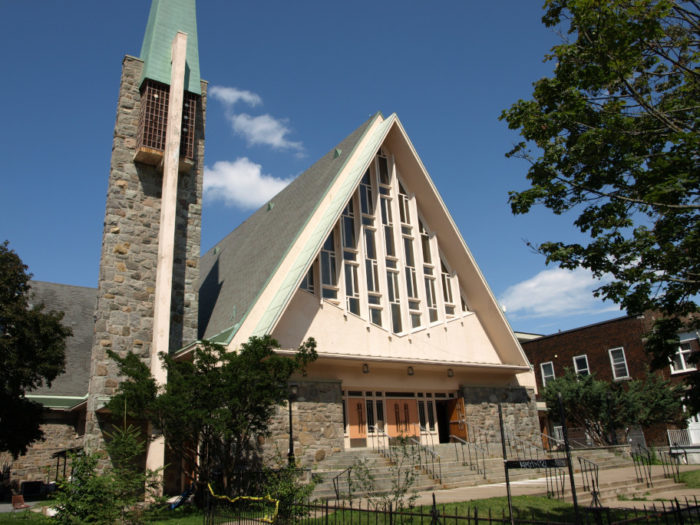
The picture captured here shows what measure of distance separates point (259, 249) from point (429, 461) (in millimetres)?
9681

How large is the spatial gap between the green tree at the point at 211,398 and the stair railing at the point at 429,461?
4.72 m

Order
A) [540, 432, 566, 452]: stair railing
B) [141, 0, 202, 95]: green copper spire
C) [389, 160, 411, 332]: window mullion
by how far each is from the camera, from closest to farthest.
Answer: [141, 0, 202, 95]: green copper spire < [389, 160, 411, 332]: window mullion < [540, 432, 566, 452]: stair railing

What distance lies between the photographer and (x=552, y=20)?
981 cm

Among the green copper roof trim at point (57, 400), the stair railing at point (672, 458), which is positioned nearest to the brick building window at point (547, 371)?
the stair railing at point (672, 458)

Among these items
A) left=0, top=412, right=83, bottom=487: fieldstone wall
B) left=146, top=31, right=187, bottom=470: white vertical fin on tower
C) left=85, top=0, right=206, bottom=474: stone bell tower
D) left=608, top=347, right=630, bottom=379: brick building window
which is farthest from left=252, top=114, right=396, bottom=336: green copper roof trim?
left=608, top=347, right=630, bottom=379: brick building window

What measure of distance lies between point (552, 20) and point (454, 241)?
11.2 m

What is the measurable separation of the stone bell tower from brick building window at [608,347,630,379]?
23.1 m

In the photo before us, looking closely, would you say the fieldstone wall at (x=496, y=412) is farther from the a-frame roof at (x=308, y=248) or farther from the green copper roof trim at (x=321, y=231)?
the green copper roof trim at (x=321, y=231)

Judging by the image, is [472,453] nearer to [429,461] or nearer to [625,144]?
[429,461]

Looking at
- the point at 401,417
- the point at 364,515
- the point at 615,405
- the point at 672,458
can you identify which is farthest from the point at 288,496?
the point at 615,405

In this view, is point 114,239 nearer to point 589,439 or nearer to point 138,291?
point 138,291

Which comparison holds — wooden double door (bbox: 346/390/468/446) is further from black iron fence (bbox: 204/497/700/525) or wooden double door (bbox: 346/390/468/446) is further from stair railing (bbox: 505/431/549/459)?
black iron fence (bbox: 204/497/700/525)

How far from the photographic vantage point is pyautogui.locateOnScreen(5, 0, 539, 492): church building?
15.7m

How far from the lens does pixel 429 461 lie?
15.8m
